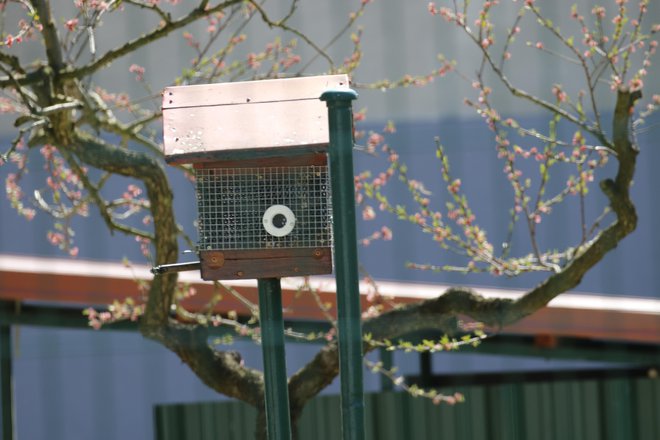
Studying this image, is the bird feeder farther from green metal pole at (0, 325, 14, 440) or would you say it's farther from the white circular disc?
green metal pole at (0, 325, 14, 440)

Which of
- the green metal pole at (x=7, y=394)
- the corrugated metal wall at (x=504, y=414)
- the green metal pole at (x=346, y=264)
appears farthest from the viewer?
the corrugated metal wall at (x=504, y=414)

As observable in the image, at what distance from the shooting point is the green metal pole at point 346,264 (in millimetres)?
2494

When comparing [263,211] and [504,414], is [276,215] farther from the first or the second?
[504,414]

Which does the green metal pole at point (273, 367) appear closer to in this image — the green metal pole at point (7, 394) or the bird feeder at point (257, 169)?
the bird feeder at point (257, 169)

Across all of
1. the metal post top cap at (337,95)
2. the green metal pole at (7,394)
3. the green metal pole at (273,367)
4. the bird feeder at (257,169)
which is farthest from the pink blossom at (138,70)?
the metal post top cap at (337,95)

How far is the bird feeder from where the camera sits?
2785 millimetres

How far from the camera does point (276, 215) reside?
9.48ft

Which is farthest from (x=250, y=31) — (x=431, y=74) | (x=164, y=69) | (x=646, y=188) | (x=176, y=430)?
(x=646, y=188)

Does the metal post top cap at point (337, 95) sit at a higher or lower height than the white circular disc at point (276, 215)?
higher

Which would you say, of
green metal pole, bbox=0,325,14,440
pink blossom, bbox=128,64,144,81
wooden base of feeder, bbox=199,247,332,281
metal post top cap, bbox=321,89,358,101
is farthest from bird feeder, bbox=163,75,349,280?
green metal pole, bbox=0,325,14,440

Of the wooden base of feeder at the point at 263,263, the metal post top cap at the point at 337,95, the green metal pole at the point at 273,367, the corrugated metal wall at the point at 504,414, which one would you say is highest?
the metal post top cap at the point at 337,95

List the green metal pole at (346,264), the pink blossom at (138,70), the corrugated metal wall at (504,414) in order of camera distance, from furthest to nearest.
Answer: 1. the corrugated metal wall at (504,414)
2. the pink blossom at (138,70)
3. the green metal pole at (346,264)

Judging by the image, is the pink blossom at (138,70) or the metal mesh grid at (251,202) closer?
the metal mesh grid at (251,202)

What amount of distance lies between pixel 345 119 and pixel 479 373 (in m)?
3.08
